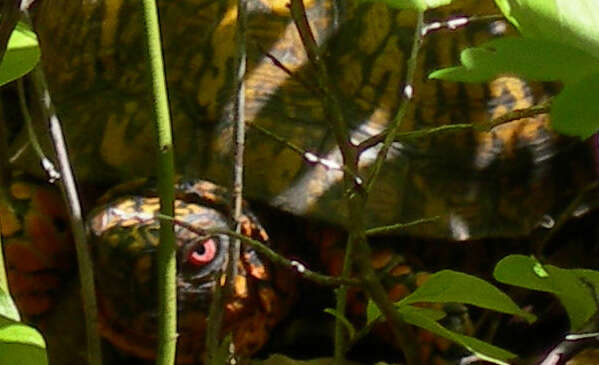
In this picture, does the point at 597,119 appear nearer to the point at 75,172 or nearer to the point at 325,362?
the point at 325,362

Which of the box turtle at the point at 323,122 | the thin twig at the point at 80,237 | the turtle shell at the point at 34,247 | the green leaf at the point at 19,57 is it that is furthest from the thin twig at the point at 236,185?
the turtle shell at the point at 34,247

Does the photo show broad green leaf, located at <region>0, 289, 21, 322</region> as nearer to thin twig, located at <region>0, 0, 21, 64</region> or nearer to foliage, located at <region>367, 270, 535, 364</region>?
thin twig, located at <region>0, 0, 21, 64</region>

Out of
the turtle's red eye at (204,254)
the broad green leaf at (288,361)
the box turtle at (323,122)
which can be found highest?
the box turtle at (323,122)

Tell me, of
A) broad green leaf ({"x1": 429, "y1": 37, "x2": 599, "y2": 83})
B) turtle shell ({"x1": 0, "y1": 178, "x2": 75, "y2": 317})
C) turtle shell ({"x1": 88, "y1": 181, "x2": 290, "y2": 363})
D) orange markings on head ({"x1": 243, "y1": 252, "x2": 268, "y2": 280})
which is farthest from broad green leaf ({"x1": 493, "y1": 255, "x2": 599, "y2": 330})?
turtle shell ({"x1": 0, "y1": 178, "x2": 75, "y2": 317})

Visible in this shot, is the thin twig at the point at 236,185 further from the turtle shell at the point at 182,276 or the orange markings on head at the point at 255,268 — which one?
the orange markings on head at the point at 255,268

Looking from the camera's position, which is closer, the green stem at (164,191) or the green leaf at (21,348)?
the green leaf at (21,348)
